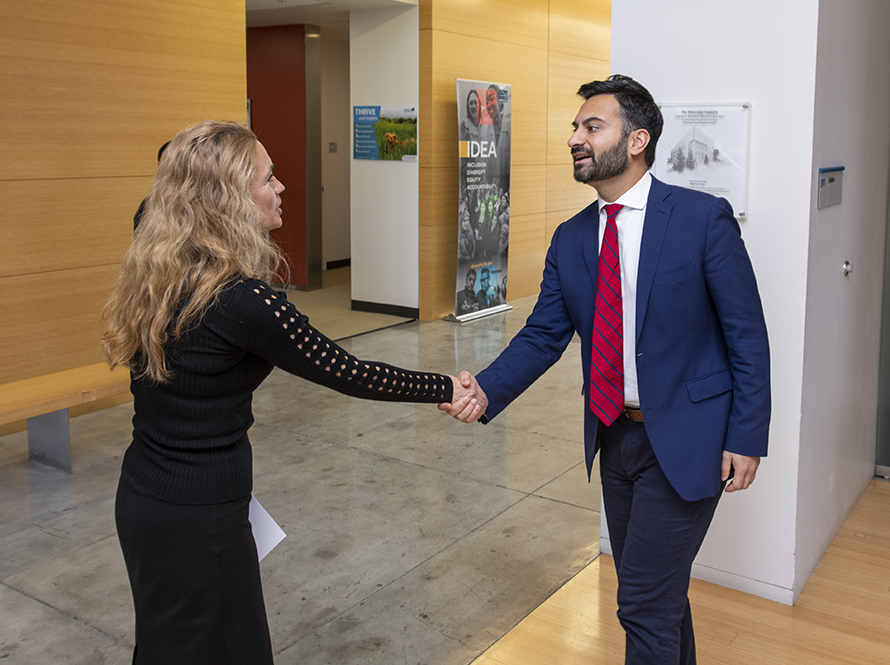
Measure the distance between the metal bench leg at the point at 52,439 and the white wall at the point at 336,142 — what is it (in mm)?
7043

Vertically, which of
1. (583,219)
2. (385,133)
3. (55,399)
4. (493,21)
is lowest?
(55,399)

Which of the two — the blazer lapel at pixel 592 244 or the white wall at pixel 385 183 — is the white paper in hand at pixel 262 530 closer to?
the blazer lapel at pixel 592 244

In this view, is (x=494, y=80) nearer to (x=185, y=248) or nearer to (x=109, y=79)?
(x=109, y=79)

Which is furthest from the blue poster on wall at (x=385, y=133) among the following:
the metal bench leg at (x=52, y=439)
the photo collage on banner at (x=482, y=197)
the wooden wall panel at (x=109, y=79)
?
the metal bench leg at (x=52, y=439)

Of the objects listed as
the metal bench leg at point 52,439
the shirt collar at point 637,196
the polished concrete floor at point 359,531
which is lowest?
the polished concrete floor at point 359,531

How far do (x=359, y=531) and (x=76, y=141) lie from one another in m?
3.26

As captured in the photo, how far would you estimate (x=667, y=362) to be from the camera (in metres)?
2.21

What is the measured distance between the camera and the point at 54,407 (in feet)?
14.5

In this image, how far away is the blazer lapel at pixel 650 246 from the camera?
2.23m

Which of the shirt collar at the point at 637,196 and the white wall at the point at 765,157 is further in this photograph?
the white wall at the point at 765,157

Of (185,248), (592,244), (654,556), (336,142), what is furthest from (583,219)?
(336,142)

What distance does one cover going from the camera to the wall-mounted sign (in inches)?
120

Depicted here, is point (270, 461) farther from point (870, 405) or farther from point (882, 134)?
point (882, 134)

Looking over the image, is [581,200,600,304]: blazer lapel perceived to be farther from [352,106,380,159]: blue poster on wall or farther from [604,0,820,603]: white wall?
[352,106,380,159]: blue poster on wall
